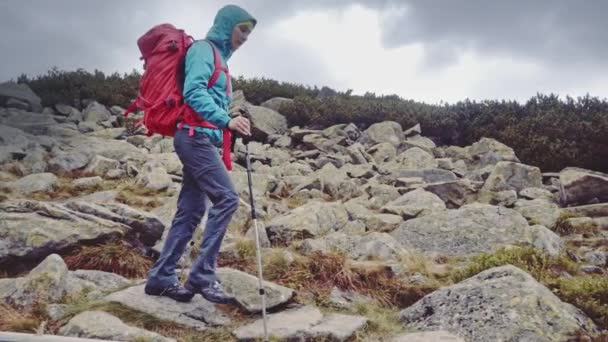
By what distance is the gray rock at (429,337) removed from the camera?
17.2ft

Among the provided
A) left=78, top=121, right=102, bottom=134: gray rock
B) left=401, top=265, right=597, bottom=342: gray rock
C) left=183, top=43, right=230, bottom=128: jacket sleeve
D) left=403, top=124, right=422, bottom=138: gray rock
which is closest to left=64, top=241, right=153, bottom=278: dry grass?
left=183, top=43, right=230, bottom=128: jacket sleeve

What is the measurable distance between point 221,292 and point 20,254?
294 cm

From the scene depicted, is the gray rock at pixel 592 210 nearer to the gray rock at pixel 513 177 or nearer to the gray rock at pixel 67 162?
the gray rock at pixel 513 177

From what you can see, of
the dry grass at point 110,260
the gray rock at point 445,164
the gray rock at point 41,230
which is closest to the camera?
the gray rock at point 41,230

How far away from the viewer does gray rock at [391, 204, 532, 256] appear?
8531 mm

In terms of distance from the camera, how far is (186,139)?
227 inches

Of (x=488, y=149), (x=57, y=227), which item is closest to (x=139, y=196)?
(x=57, y=227)

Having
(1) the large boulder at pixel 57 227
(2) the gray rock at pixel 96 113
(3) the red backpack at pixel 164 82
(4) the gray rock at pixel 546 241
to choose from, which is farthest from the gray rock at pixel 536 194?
(2) the gray rock at pixel 96 113

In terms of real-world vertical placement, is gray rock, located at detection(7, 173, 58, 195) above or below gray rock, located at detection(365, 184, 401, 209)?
above

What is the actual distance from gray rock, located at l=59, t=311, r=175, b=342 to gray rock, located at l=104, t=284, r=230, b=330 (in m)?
0.41

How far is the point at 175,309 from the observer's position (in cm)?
584

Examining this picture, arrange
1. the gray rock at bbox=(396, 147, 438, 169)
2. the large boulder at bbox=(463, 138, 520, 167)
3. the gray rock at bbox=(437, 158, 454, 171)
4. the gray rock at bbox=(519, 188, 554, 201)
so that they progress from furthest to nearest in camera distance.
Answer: the large boulder at bbox=(463, 138, 520, 167) → the gray rock at bbox=(396, 147, 438, 169) → the gray rock at bbox=(437, 158, 454, 171) → the gray rock at bbox=(519, 188, 554, 201)

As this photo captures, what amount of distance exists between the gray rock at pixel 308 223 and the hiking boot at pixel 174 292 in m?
2.92

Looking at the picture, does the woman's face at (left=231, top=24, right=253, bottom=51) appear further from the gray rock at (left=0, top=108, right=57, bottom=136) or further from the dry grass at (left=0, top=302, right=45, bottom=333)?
the gray rock at (left=0, top=108, right=57, bottom=136)
